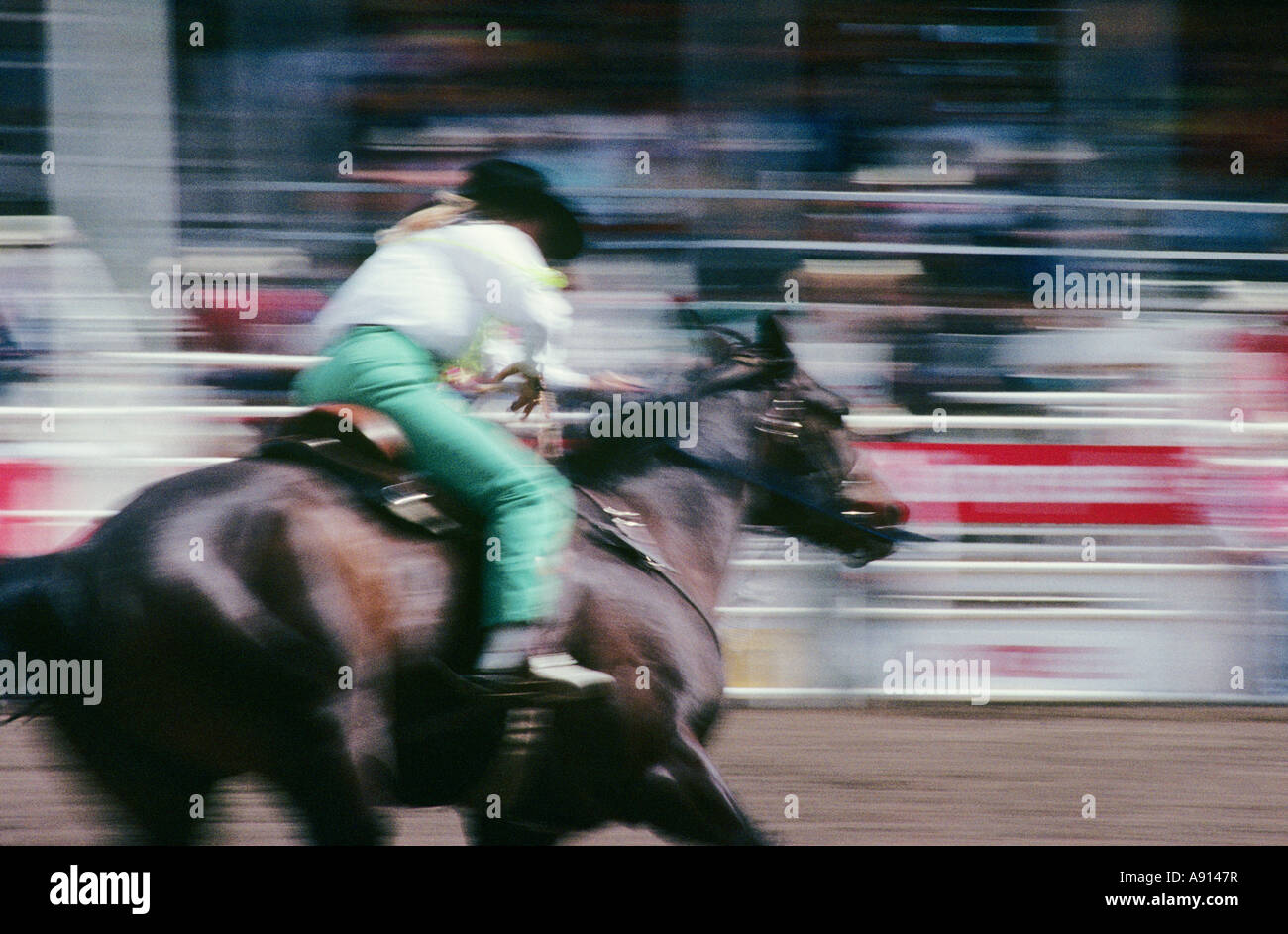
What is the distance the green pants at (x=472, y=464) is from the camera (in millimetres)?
3266

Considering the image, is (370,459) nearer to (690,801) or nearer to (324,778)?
(324,778)

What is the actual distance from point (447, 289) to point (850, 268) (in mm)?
3492

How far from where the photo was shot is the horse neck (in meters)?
3.84

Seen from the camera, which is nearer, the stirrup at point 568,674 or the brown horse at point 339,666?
the brown horse at point 339,666

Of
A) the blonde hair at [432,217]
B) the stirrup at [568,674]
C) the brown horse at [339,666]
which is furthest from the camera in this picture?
the blonde hair at [432,217]

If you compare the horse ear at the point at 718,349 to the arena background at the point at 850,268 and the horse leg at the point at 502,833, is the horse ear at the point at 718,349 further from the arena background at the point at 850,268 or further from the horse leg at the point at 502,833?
the arena background at the point at 850,268

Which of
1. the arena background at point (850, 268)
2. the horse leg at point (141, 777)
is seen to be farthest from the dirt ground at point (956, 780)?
the horse leg at point (141, 777)

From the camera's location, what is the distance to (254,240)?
21.0ft

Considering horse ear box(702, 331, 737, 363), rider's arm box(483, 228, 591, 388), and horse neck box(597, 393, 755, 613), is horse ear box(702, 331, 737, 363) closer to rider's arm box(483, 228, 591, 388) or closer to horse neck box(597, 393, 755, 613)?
horse neck box(597, 393, 755, 613)

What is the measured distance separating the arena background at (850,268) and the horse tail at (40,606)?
242cm

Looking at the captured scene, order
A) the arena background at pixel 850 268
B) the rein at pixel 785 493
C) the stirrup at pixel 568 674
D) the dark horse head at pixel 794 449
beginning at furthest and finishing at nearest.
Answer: the arena background at pixel 850 268
the dark horse head at pixel 794 449
the rein at pixel 785 493
the stirrup at pixel 568 674

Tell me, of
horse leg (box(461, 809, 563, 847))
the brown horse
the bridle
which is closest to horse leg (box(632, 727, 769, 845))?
the brown horse

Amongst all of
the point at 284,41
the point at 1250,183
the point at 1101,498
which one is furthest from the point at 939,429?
the point at 284,41

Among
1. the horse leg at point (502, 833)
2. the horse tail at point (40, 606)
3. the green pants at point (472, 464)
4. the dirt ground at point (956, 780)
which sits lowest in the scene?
the dirt ground at point (956, 780)
